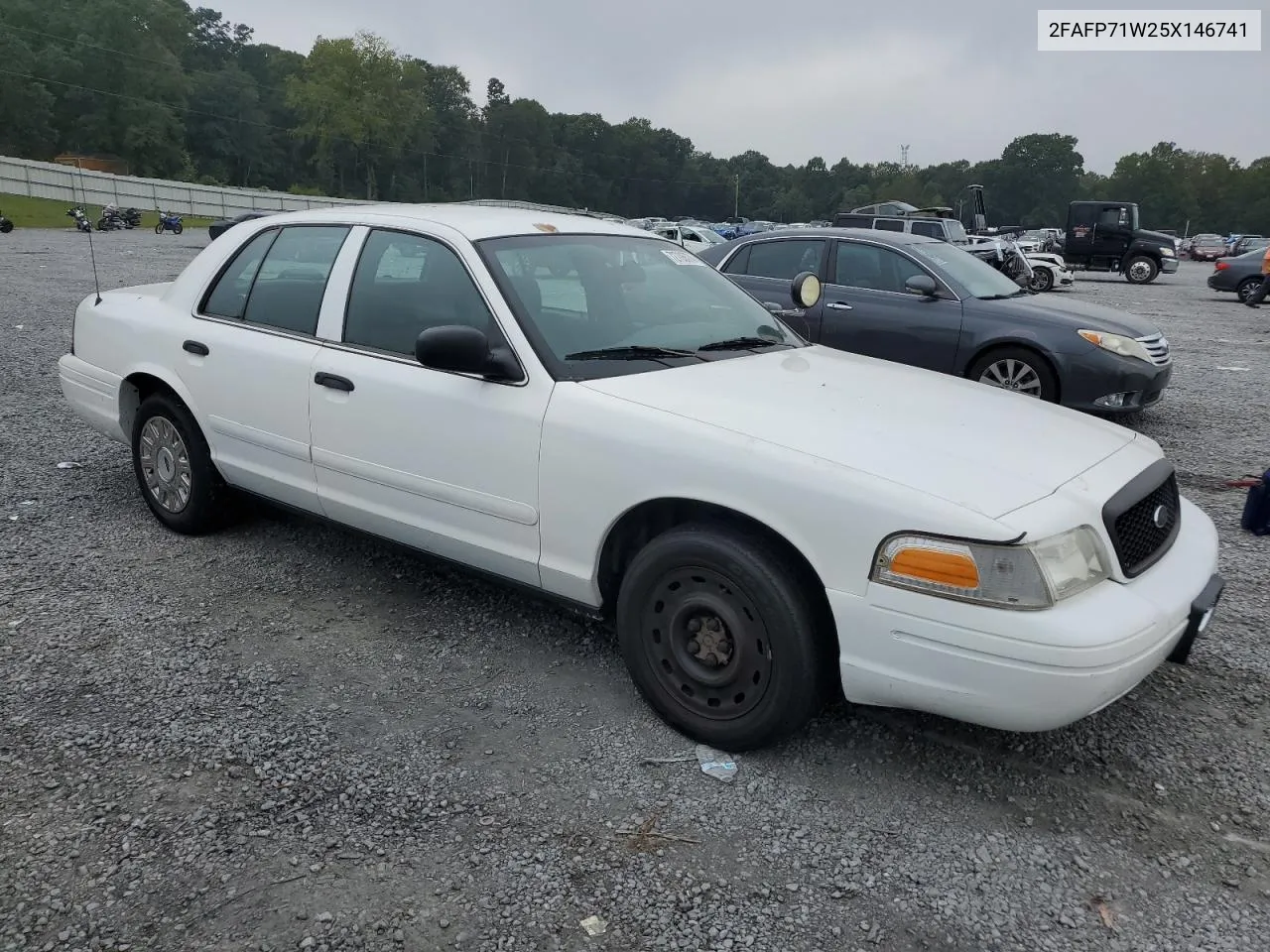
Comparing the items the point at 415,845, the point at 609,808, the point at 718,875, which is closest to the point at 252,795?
the point at 415,845

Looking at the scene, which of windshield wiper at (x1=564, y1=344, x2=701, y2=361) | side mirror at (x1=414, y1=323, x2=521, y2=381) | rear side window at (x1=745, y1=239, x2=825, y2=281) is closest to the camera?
side mirror at (x1=414, y1=323, x2=521, y2=381)

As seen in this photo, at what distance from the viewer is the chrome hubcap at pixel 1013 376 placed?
24.0ft

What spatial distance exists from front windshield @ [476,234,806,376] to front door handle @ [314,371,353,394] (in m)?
0.74

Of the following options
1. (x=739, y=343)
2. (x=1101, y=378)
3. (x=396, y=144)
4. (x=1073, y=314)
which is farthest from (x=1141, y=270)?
(x=396, y=144)

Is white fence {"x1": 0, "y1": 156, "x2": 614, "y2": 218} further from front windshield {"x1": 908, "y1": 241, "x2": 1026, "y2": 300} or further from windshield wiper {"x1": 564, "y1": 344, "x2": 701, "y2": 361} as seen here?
windshield wiper {"x1": 564, "y1": 344, "x2": 701, "y2": 361}

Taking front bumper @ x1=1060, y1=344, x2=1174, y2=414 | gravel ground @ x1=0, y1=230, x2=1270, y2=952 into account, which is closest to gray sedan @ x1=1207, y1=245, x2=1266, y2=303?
front bumper @ x1=1060, y1=344, x2=1174, y2=414

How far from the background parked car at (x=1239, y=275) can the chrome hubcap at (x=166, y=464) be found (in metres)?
22.3

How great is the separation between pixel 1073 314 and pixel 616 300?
5351 mm

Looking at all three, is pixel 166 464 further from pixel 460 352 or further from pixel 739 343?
pixel 739 343

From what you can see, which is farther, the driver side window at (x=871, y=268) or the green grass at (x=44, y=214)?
the green grass at (x=44, y=214)

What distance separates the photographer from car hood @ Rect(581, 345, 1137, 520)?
2.63 m

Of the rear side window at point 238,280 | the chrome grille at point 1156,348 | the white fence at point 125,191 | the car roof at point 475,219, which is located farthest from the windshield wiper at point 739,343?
the white fence at point 125,191

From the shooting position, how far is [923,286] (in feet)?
24.6

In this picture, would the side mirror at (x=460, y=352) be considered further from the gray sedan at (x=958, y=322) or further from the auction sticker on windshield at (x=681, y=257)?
the gray sedan at (x=958, y=322)
